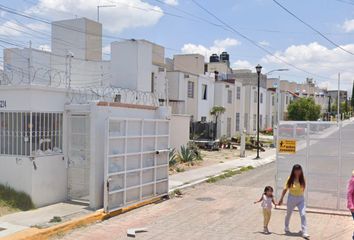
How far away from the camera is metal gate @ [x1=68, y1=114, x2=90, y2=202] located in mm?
10961

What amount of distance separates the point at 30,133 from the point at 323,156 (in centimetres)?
776

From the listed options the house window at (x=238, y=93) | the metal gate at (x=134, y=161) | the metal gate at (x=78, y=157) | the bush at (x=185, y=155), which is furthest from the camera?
the house window at (x=238, y=93)

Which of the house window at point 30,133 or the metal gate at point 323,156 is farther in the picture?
the metal gate at point 323,156

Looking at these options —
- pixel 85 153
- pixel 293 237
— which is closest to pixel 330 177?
pixel 293 237

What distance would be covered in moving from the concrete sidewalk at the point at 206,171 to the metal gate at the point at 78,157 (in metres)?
3.70

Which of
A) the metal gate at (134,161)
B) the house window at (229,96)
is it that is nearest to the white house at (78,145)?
the metal gate at (134,161)

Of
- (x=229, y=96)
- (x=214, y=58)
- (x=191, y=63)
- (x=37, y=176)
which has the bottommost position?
(x=37, y=176)

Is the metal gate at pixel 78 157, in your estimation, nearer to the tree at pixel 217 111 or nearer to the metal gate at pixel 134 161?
the metal gate at pixel 134 161

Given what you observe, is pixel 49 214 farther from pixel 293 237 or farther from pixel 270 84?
pixel 270 84

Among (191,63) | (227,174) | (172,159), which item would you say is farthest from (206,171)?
(191,63)

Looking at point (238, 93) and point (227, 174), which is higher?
point (238, 93)

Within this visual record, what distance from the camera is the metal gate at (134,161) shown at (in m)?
10.1

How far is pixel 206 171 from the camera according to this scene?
18500 millimetres

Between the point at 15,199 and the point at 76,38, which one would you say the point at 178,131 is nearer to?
the point at 76,38
